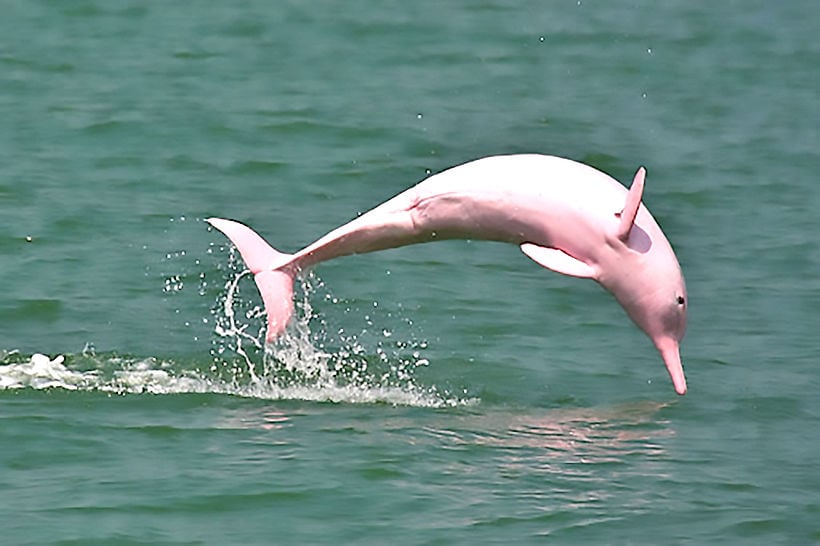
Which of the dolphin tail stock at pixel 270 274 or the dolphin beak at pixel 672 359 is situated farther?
the dolphin tail stock at pixel 270 274

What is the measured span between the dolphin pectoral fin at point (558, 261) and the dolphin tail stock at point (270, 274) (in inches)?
67.4

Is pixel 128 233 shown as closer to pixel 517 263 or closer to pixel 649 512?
pixel 517 263

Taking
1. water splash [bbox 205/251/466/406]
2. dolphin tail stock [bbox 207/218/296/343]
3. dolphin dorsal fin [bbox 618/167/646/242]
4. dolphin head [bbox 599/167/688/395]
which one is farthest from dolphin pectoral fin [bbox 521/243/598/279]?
water splash [bbox 205/251/466/406]

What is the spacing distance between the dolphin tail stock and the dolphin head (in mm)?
2086

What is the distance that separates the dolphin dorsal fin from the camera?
11.2 m

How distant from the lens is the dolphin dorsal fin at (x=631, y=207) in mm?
11180

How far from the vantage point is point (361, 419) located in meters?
13.0

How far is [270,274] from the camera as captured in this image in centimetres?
1289

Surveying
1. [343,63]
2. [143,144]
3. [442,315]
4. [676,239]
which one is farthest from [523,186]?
[343,63]

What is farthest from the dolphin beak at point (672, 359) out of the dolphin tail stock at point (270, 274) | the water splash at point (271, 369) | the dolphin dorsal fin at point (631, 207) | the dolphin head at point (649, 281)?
the dolphin tail stock at point (270, 274)

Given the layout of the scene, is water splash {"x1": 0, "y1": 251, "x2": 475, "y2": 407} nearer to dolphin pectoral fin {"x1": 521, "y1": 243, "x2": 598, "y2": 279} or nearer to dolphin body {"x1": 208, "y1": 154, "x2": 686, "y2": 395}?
dolphin body {"x1": 208, "y1": 154, "x2": 686, "y2": 395}

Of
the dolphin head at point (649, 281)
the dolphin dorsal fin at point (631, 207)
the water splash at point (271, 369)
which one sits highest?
the dolphin dorsal fin at point (631, 207)

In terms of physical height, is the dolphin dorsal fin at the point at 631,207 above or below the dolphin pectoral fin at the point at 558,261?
above

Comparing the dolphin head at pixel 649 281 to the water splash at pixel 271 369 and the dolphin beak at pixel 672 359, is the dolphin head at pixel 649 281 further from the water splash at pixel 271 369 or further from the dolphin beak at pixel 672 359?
the water splash at pixel 271 369
